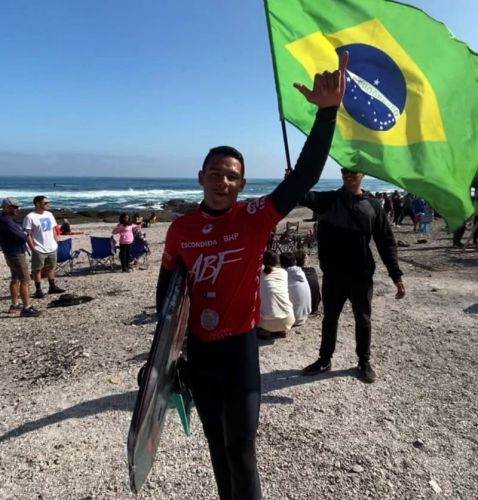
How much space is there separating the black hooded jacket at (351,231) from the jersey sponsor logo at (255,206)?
2.10 metres

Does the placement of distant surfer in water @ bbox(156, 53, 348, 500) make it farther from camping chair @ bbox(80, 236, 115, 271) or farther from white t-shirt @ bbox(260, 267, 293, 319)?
camping chair @ bbox(80, 236, 115, 271)

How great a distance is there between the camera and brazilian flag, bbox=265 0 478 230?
3596 millimetres

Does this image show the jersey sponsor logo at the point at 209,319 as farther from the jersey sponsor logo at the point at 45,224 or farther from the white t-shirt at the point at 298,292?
the jersey sponsor logo at the point at 45,224

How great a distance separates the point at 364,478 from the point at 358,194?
2821 mm

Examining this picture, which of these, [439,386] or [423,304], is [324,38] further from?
[423,304]

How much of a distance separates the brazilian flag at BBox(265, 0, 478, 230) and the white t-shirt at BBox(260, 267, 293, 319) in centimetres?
284

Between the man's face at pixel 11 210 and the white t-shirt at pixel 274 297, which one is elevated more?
the man's face at pixel 11 210

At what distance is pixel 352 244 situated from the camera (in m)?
4.50

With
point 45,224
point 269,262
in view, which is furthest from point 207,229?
point 45,224

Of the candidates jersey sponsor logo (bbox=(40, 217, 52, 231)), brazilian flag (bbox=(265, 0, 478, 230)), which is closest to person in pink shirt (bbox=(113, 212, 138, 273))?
jersey sponsor logo (bbox=(40, 217, 52, 231))

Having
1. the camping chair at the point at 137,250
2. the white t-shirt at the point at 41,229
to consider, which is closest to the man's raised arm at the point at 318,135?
the white t-shirt at the point at 41,229

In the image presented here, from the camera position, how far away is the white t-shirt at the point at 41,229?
8766mm

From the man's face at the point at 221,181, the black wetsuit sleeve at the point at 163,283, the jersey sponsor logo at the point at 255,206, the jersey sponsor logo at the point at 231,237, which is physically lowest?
the black wetsuit sleeve at the point at 163,283

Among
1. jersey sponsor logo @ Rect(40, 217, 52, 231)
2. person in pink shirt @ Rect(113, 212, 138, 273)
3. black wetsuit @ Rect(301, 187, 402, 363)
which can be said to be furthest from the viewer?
person in pink shirt @ Rect(113, 212, 138, 273)
